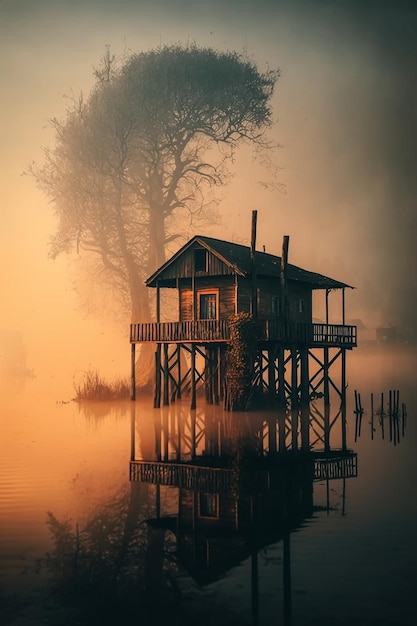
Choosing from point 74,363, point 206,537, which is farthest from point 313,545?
point 74,363

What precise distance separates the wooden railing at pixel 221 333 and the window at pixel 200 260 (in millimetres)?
3054

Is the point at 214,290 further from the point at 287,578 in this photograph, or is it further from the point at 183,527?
the point at 287,578

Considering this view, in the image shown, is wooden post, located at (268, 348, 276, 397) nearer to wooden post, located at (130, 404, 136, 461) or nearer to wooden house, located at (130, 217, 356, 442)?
wooden house, located at (130, 217, 356, 442)

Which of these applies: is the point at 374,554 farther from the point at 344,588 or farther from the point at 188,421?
the point at 188,421

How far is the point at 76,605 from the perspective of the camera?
41.0 ft

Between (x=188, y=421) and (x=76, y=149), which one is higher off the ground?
(x=76, y=149)

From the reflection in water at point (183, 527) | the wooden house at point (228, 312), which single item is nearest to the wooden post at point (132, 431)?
the reflection in water at point (183, 527)

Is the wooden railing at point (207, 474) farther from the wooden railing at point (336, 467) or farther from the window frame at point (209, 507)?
the window frame at point (209, 507)

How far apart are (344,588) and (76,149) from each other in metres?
50.2

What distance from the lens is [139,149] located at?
191ft

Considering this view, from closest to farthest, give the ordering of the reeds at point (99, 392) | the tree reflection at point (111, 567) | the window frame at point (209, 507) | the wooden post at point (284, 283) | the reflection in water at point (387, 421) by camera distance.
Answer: the tree reflection at point (111, 567) → the window frame at point (209, 507) → the reflection in water at point (387, 421) → the wooden post at point (284, 283) → the reeds at point (99, 392)

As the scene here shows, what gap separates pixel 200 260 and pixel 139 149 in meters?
20.0

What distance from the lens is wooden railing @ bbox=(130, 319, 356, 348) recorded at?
38.9 m

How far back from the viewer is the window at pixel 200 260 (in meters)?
41.2
